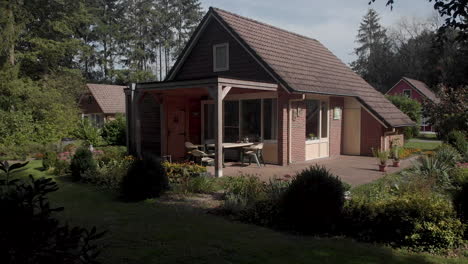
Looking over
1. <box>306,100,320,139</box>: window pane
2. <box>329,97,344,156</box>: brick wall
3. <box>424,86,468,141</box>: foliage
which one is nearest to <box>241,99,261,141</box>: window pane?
<box>306,100,320,139</box>: window pane

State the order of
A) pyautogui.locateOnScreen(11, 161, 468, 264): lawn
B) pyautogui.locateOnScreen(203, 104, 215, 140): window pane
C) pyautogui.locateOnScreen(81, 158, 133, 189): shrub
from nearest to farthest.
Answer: pyautogui.locateOnScreen(11, 161, 468, 264): lawn
pyautogui.locateOnScreen(81, 158, 133, 189): shrub
pyautogui.locateOnScreen(203, 104, 215, 140): window pane

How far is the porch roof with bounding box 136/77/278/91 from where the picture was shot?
38.2ft

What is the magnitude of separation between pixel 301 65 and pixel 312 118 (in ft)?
8.94

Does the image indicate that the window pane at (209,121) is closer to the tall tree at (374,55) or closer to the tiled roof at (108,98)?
the tiled roof at (108,98)

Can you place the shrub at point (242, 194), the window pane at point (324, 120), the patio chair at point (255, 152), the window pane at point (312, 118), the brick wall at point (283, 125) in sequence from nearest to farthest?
the shrub at point (242, 194) < the patio chair at point (255, 152) < the brick wall at point (283, 125) < the window pane at point (312, 118) < the window pane at point (324, 120)

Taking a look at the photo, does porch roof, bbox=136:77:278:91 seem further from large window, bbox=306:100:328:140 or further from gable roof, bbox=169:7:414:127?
large window, bbox=306:100:328:140

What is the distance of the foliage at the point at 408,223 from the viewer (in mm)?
5562

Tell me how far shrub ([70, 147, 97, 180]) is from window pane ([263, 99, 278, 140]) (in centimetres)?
654

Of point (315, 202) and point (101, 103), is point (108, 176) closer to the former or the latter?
point (315, 202)

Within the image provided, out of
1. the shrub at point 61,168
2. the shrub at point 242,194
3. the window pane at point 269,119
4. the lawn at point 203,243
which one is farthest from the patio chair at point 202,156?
the lawn at point 203,243

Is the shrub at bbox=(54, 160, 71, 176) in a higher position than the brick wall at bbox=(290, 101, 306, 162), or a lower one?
lower

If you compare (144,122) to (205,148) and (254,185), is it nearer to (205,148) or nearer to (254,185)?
(205,148)

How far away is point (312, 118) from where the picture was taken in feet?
51.5

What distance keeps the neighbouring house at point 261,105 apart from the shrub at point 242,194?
204 inches
